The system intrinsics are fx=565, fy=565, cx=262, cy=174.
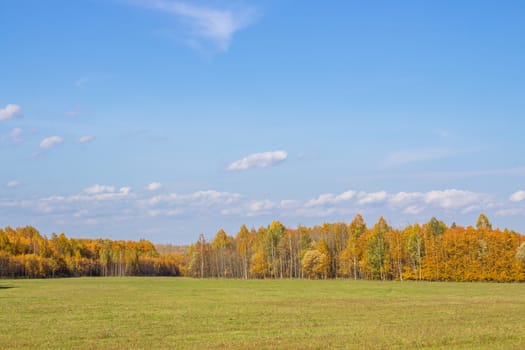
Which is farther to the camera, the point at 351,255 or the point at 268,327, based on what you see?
the point at 351,255

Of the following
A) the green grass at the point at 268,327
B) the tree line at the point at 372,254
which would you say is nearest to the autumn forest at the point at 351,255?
the tree line at the point at 372,254

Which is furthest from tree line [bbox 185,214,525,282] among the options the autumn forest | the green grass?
the green grass

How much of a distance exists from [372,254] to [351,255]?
10.1 metres

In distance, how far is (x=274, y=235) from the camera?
170m

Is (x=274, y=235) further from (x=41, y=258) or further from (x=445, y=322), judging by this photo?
(x=445, y=322)

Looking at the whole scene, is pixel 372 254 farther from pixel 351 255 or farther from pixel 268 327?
A: pixel 268 327

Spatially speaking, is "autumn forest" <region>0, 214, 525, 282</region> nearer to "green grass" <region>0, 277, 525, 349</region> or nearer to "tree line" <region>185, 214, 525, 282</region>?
"tree line" <region>185, 214, 525, 282</region>

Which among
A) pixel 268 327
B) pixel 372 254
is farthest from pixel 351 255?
pixel 268 327

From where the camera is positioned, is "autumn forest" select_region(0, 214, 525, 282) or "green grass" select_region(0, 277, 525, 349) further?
"autumn forest" select_region(0, 214, 525, 282)

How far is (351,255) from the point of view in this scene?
14475 centimetres

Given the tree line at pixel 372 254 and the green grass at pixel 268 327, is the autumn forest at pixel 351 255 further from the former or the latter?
the green grass at pixel 268 327

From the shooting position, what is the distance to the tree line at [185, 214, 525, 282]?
382ft

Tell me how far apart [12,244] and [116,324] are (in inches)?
6723

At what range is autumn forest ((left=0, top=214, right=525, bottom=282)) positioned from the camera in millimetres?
117000
